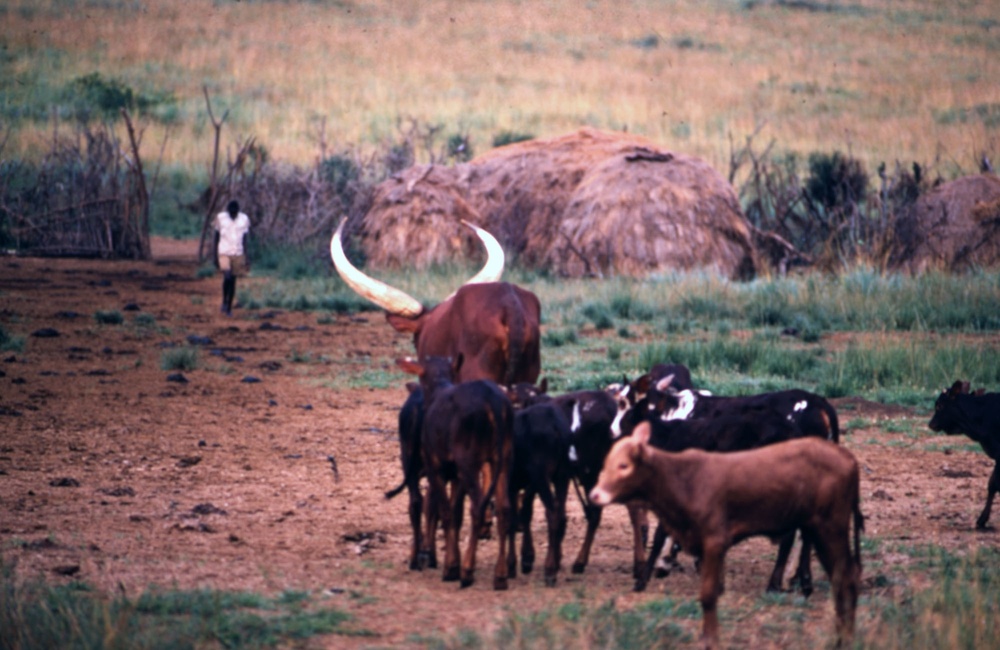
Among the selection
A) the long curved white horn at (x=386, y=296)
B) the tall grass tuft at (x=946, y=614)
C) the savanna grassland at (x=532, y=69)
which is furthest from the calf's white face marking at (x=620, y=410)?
the savanna grassland at (x=532, y=69)

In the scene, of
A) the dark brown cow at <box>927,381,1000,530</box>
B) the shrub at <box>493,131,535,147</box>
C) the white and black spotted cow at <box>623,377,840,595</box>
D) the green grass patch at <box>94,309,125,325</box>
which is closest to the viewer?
the white and black spotted cow at <box>623,377,840,595</box>

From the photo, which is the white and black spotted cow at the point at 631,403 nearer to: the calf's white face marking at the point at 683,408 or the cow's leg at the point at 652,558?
the calf's white face marking at the point at 683,408

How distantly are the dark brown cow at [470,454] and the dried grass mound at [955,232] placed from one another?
14.4 metres

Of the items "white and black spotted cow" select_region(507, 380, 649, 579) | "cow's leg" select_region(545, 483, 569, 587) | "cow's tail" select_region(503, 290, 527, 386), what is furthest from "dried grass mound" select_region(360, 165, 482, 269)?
"cow's leg" select_region(545, 483, 569, 587)

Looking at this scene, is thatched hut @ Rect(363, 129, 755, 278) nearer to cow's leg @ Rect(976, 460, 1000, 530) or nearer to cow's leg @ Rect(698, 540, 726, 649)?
cow's leg @ Rect(976, 460, 1000, 530)

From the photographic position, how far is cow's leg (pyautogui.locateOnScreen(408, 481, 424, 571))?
7.40m

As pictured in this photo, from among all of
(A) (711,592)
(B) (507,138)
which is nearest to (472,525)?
(A) (711,592)

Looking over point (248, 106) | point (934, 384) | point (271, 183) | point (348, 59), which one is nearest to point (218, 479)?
point (934, 384)

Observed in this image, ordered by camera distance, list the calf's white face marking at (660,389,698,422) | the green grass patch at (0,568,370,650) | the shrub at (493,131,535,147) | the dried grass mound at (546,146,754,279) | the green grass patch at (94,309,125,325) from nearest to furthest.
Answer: the green grass patch at (0,568,370,650) < the calf's white face marking at (660,389,698,422) < the green grass patch at (94,309,125,325) < the dried grass mound at (546,146,754,279) < the shrub at (493,131,535,147)

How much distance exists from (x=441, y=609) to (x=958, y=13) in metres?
61.0

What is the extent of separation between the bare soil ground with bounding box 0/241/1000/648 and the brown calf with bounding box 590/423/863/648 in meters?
0.44

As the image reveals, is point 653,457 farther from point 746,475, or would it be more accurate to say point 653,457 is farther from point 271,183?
point 271,183

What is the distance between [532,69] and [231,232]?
43.4 m

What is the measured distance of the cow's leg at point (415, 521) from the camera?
7398mm
